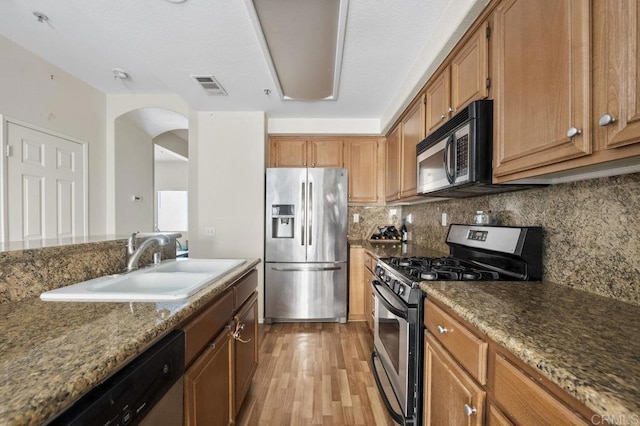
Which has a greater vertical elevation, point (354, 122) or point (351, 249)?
point (354, 122)

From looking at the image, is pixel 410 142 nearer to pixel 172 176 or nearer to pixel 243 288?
pixel 243 288

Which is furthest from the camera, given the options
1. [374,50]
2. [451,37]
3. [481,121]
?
[374,50]

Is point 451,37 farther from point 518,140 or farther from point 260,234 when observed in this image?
point 260,234

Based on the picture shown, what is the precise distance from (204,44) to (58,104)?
216cm

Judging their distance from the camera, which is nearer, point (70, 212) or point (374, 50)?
point (374, 50)

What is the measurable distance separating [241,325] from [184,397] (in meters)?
0.63

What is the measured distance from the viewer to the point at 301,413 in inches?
67.9

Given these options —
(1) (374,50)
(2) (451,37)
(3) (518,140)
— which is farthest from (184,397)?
(1) (374,50)

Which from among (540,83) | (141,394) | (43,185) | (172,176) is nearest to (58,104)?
(43,185)

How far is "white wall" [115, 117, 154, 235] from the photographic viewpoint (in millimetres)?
3549

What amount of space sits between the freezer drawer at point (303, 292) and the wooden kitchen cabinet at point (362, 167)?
102cm

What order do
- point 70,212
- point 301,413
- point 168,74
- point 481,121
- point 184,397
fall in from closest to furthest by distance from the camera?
1. point 184,397
2. point 481,121
3. point 301,413
4. point 168,74
5. point 70,212

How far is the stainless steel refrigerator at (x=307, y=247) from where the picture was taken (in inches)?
123

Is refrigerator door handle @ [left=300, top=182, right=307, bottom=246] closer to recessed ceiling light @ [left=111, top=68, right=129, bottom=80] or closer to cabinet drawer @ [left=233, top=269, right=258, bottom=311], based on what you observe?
cabinet drawer @ [left=233, top=269, right=258, bottom=311]
